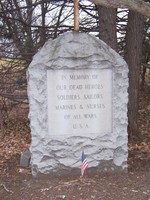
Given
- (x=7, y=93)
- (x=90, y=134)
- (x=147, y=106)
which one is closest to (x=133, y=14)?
(x=90, y=134)

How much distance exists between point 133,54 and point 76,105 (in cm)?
285

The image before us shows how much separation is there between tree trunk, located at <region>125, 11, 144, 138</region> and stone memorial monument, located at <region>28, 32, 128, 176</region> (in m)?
2.44

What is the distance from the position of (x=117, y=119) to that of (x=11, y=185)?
1.67 m

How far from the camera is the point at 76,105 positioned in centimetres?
471

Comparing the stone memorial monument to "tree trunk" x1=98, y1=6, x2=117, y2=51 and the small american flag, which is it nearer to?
the small american flag

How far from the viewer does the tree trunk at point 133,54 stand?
6.99 meters

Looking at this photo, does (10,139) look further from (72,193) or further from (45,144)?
(72,193)

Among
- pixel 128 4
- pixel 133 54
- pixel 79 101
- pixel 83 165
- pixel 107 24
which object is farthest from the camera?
pixel 133 54

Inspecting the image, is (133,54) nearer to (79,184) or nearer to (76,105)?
(76,105)

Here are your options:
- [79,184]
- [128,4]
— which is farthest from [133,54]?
[79,184]

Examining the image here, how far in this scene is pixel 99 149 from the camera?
15.6 ft

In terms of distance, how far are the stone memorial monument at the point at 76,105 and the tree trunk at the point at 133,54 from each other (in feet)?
8.01

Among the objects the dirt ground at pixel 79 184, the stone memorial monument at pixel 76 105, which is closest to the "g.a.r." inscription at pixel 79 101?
the stone memorial monument at pixel 76 105

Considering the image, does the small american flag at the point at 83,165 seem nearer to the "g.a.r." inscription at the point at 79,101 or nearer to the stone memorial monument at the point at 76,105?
the stone memorial monument at the point at 76,105
